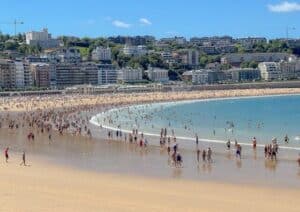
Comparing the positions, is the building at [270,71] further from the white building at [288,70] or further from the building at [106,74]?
the building at [106,74]

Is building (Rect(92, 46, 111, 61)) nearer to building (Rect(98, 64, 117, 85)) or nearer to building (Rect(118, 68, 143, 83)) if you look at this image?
building (Rect(98, 64, 117, 85))

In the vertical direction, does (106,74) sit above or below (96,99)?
above

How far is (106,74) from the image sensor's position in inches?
5399

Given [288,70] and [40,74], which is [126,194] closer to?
[40,74]

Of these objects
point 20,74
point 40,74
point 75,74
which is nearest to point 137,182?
point 20,74

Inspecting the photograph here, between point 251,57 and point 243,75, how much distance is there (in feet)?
88.0

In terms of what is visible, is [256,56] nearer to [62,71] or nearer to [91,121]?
[62,71]

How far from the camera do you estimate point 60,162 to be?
23016mm

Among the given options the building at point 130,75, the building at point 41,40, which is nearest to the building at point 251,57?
the building at point 130,75

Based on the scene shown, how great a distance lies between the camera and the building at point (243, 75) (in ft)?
503

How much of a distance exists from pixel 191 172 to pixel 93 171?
10.8ft

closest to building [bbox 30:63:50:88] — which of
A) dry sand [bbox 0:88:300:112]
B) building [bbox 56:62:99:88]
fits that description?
building [bbox 56:62:99:88]

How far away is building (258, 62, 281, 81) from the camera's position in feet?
516

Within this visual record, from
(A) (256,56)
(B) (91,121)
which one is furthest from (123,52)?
(B) (91,121)
